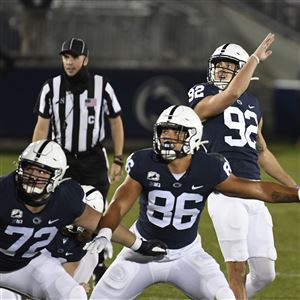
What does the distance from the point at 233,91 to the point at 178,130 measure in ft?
2.56

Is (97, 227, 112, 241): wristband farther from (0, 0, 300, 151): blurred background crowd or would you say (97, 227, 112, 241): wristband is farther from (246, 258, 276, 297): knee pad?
(0, 0, 300, 151): blurred background crowd

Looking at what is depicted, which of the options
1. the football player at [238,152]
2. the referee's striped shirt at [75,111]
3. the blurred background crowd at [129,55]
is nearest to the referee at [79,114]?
the referee's striped shirt at [75,111]

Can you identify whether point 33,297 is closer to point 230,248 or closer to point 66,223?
point 66,223

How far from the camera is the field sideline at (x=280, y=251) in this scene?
7.52 meters

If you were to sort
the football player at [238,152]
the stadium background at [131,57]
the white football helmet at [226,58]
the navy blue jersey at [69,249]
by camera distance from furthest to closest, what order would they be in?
1. the stadium background at [131,57]
2. the white football helmet at [226,58]
3. the football player at [238,152]
4. the navy blue jersey at [69,249]

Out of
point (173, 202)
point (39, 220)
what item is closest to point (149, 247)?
point (173, 202)

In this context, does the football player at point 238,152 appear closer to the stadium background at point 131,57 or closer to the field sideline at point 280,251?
the field sideline at point 280,251

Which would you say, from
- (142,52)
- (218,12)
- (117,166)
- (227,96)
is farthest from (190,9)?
(227,96)

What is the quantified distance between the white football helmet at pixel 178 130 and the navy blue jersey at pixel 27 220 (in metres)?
0.48

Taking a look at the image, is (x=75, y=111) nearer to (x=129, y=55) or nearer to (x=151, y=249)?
(x=151, y=249)

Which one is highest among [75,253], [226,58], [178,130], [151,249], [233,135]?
[226,58]

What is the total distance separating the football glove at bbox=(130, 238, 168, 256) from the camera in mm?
5531

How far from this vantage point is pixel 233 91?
6281mm

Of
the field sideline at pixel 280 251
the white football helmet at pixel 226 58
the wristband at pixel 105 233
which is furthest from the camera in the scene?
the field sideline at pixel 280 251
